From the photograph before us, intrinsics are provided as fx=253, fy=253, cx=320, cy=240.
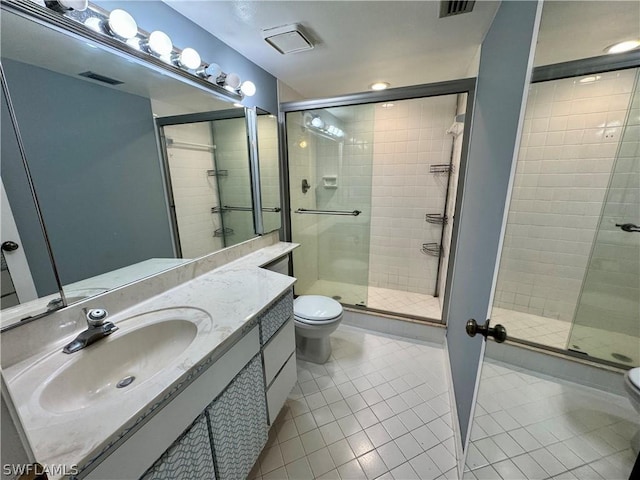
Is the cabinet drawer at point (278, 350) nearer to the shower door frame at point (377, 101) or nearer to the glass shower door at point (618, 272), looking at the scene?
the shower door frame at point (377, 101)

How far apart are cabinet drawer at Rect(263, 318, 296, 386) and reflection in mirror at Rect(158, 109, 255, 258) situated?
2.31 feet

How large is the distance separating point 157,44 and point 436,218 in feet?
8.49

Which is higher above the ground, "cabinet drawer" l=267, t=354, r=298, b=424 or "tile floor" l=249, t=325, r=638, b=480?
"cabinet drawer" l=267, t=354, r=298, b=424

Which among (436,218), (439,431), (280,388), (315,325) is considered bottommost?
(439,431)

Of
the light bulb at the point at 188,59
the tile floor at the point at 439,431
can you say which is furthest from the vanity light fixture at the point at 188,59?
the tile floor at the point at 439,431

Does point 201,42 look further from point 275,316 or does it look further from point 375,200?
point 375,200

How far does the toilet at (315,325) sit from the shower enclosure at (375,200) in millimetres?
712

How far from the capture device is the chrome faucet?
2.86 ft

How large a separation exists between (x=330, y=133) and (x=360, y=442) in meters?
2.55

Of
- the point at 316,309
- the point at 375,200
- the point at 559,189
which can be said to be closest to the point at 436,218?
the point at 375,200

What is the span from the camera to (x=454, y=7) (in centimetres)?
132

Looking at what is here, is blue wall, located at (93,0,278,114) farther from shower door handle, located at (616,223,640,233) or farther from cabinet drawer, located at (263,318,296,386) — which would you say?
shower door handle, located at (616,223,640,233)

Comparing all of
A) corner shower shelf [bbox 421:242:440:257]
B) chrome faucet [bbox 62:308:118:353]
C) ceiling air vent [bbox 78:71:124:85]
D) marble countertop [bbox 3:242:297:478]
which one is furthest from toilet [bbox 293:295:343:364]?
ceiling air vent [bbox 78:71:124:85]

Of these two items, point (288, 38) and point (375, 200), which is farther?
point (375, 200)
